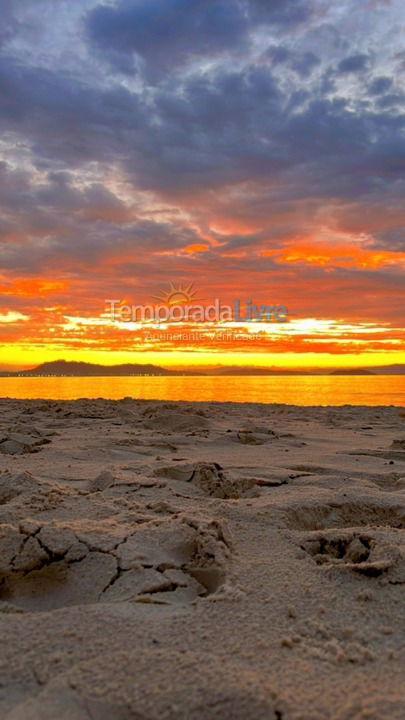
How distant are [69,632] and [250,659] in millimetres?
456

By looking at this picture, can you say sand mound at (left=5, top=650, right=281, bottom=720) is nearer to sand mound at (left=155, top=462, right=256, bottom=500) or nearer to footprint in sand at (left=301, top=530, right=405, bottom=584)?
footprint in sand at (left=301, top=530, right=405, bottom=584)

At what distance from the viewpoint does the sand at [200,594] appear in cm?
107

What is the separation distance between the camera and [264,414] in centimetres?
842

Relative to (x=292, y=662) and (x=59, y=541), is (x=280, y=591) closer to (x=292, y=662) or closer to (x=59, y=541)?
(x=292, y=662)

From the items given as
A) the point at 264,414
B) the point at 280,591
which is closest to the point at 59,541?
the point at 280,591

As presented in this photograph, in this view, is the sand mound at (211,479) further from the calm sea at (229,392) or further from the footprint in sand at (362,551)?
the calm sea at (229,392)

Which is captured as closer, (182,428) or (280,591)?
(280,591)

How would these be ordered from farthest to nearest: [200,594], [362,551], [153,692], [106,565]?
[362,551]
[106,565]
[200,594]
[153,692]

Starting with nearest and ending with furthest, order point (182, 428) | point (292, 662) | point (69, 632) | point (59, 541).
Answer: point (292, 662) → point (69, 632) → point (59, 541) → point (182, 428)

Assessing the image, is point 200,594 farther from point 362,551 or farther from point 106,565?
point 362,551

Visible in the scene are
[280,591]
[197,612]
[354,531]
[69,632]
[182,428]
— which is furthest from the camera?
[182,428]

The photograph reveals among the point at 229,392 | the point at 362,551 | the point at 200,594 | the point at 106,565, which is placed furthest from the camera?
the point at 229,392

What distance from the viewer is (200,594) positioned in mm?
1591

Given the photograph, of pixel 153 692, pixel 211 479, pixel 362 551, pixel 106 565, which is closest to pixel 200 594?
pixel 106 565
